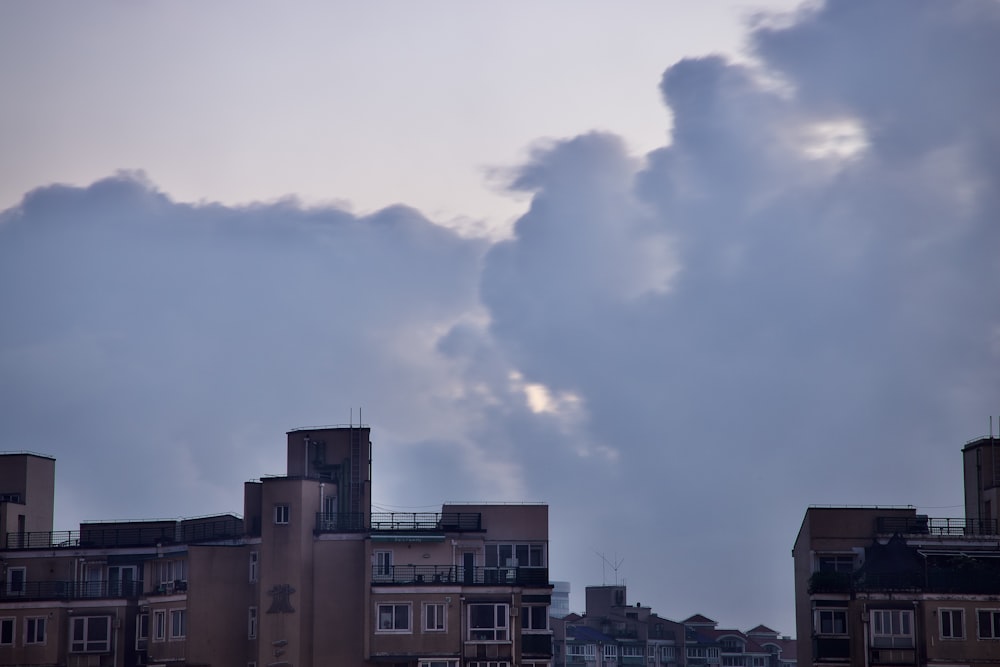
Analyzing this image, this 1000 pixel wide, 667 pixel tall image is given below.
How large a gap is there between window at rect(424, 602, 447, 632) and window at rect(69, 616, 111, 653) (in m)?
25.1

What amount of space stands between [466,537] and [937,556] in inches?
1250

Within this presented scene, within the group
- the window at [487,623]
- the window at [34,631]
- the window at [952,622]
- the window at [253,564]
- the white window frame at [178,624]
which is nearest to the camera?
the window at [952,622]

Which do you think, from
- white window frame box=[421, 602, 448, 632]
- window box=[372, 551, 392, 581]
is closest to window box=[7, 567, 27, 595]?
window box=[372, 551, 392, 581]

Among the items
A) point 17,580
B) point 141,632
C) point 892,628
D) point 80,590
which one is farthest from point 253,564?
point 892,628

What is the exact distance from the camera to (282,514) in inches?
4077

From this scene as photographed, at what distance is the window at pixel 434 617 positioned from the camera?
102 metres

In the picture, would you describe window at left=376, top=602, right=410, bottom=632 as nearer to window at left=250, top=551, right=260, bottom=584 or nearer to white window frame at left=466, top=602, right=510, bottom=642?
white window frame at left=466, top=602, right=510, bottom=642

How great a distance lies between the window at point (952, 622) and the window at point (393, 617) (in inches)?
1367

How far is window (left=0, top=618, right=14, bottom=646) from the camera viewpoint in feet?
361

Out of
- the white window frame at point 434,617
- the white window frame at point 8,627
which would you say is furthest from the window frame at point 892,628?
the white window frame at point 8,627

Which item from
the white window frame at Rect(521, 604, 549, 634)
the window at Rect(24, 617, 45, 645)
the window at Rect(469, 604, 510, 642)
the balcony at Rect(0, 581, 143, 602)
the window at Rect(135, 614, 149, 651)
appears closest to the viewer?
the window at Rect(469, 604, 510, 642)

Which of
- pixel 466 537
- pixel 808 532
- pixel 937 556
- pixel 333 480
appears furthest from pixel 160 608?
pixel 937 556

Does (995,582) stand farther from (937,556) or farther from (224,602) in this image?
(224,602)

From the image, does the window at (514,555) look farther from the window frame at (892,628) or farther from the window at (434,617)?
the window frame at (892,628)
